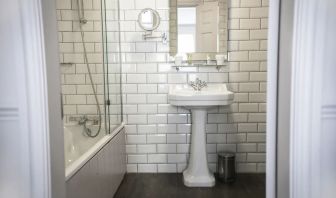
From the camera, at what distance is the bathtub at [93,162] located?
1480 millimetres

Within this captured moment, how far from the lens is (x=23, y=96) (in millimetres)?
790

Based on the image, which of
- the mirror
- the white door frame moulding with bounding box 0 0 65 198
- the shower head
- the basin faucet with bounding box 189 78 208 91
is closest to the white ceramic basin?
the basin faucet with bounding box 189 78 208 91

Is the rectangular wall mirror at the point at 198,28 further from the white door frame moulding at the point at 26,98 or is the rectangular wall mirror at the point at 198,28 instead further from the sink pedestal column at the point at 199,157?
the white door frame moulding at the point at 26,98

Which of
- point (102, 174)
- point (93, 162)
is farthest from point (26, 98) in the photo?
point (102, 174)

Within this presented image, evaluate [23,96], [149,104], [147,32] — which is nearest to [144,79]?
[149,104]

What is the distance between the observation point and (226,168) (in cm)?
266

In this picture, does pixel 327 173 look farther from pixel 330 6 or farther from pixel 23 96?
pixel 23 96

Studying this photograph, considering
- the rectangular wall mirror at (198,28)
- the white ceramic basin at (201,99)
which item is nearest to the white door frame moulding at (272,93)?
the white ceramic basin at (201,99)

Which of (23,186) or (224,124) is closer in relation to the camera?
(23,186)

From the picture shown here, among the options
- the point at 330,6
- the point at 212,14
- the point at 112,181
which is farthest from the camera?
the point at 212,14

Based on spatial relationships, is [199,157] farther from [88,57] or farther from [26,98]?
[26,98]

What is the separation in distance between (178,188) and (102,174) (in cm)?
85

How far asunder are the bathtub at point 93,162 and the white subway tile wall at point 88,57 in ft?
0.77

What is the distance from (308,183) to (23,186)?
2.90ft
